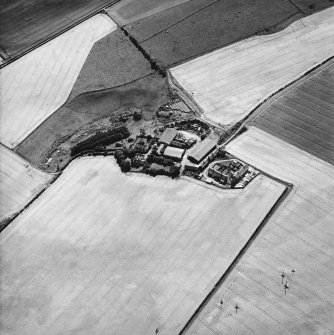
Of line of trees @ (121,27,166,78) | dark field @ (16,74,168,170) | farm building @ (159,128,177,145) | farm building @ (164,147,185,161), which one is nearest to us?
farm building @ (164,147,185,161)

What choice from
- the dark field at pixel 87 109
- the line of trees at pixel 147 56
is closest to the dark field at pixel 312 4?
the line of trees at pixel 147 56

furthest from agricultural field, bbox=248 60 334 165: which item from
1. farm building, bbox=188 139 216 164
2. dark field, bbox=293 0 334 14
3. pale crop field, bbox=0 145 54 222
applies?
pale crop field, bbox=0 145 54 222

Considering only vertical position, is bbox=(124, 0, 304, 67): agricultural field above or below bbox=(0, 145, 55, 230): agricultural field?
above

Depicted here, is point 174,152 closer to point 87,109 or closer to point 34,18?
point 87,109

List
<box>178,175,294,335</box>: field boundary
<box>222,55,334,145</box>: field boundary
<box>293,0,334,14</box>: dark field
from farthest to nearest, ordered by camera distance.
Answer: <box>293,0,334,14</box>: dark field → <box>222,55,334,145</box>: field boundary → <box>178,175,294,335</box>: field boundary

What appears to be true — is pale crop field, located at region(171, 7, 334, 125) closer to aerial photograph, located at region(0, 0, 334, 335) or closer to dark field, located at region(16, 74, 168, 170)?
aerial photograph, located at region(0, 0, 334, 335)

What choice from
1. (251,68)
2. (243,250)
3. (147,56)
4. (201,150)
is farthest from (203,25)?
(243,250)
